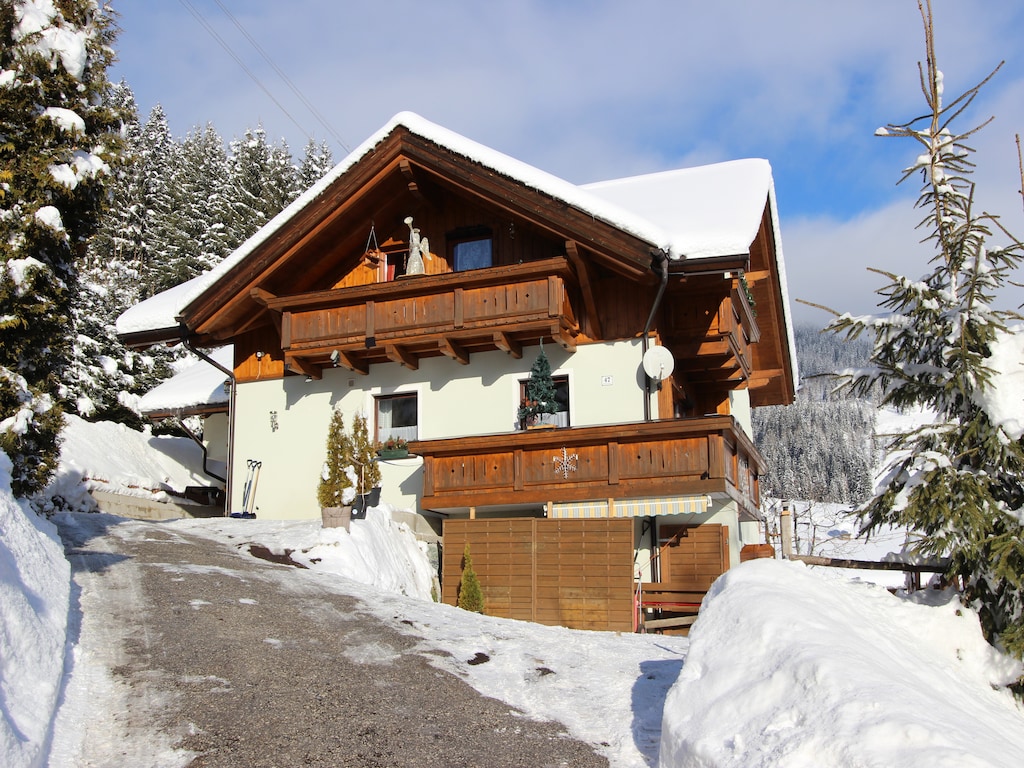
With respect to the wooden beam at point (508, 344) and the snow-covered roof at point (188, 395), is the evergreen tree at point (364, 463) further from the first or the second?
the snow-covered roof at point (188, 395)

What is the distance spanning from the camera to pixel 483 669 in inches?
334

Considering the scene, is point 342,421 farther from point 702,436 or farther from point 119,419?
point 119,419

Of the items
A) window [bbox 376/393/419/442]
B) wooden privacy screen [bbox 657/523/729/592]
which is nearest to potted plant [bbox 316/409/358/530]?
window [bbox 376/393/419/442]

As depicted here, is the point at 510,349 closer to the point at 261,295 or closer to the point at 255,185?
the point at 261,295

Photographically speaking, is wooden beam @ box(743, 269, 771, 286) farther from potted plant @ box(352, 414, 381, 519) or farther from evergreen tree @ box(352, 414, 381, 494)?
evergreen tree @ box(352, 414, 381, 494)

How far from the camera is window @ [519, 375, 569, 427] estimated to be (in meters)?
17.9

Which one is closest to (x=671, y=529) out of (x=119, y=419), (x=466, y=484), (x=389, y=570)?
→ (x=466, y=484)

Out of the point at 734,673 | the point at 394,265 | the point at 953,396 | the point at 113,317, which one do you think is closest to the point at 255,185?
the point at 113,317

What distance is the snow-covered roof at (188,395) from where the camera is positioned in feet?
76.7

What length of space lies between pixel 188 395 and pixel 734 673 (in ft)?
67.8

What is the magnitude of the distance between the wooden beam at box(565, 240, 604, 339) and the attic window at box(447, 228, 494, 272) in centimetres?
241

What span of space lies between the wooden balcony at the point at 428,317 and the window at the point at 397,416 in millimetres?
770

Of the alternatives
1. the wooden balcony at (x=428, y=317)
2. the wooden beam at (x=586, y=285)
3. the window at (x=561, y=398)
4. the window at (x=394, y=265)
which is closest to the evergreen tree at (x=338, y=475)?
the wooden balcony at (x=428, y=317)

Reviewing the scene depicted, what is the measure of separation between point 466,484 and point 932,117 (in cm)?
1018
